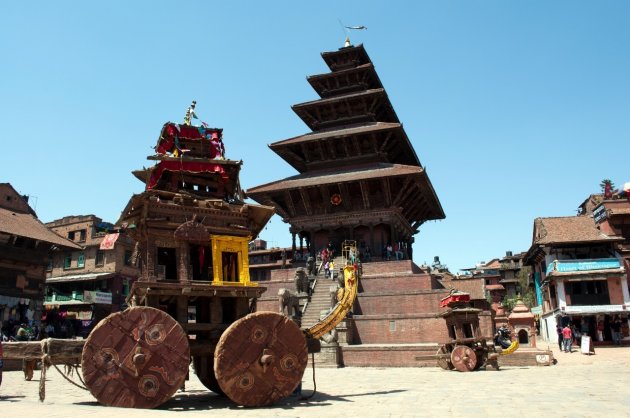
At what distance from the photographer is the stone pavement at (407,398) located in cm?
884

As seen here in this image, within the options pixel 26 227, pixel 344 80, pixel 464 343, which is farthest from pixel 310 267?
pixel 26 227

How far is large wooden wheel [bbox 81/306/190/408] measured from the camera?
903cm

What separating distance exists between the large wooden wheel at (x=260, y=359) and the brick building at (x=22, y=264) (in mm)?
26620

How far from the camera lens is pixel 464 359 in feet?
60.5

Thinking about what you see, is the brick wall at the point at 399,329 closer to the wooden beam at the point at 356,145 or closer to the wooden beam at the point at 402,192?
the wooden beam at the point at 402,192

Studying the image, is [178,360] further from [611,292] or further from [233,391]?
[611,292]

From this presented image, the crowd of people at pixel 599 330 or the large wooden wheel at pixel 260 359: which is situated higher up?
the large wooden wheel at pixel 260 359

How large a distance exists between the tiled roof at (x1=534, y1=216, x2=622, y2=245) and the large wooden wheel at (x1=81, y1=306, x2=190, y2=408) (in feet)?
117

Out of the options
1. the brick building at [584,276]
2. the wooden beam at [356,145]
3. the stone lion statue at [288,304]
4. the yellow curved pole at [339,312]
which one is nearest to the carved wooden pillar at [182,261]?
the yellow curved pole at [339,312]

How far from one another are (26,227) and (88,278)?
9.96 metres

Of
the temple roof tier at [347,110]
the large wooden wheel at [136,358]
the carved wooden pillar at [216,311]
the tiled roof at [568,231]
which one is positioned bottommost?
the large wooden wheel at [136,358]

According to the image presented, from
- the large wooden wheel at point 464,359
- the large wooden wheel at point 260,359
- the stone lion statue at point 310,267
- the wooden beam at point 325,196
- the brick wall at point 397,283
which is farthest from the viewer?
the wooden beam at point 325,196

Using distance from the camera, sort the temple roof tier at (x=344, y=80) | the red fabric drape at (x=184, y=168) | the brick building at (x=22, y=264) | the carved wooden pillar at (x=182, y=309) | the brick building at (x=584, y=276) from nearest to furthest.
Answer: the carved wooden pillar at (x=182, y=309) → the red fabric drape at (x=184, y=168) → the brick building at (x=22, y=264) → the brick building at (x=584, y=276) → the temple roof tier at (x=344, y=80)

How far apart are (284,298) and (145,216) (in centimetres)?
1396
